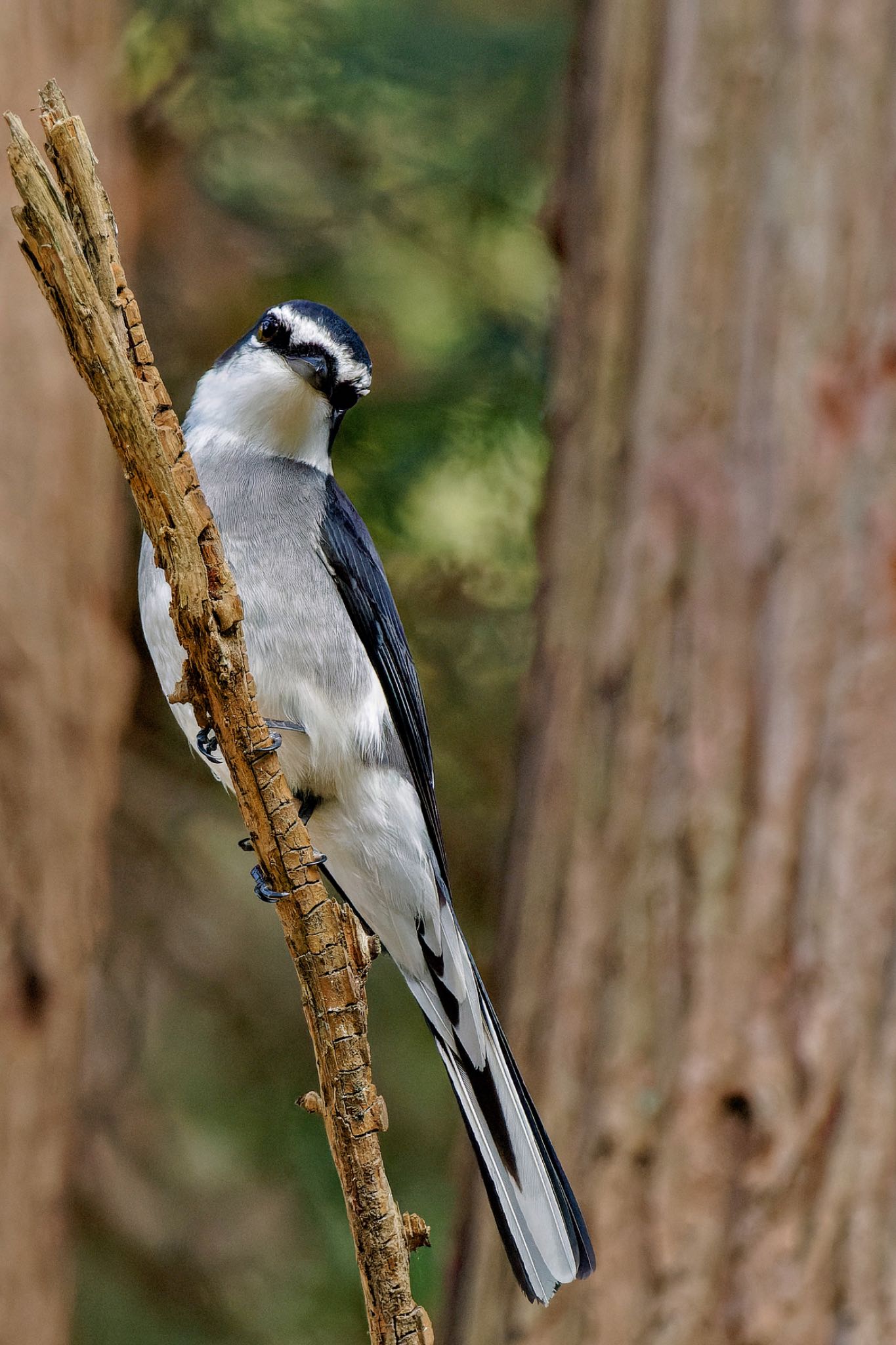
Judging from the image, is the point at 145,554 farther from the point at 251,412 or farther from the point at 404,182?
the point at 404,182

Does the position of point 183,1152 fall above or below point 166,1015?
below

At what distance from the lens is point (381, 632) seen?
2.72 metres

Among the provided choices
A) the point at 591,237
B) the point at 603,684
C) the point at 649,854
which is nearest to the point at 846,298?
the point at 591,237

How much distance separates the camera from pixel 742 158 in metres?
3.63

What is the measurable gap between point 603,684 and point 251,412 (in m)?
1.36

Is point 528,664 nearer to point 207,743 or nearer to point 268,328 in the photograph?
point 268,328

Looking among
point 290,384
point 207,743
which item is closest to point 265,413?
point 290,384

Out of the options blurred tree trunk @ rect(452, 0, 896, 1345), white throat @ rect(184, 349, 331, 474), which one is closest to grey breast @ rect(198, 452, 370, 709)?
white throat @ rect(184, 349, 331, 474)

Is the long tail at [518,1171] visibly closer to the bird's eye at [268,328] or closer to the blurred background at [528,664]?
the blurred background at [528,664]

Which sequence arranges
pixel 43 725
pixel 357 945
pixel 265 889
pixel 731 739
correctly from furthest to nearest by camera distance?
pixel 43 725 → pixel 731 739 → pixel 357 945 → pixel 265 889

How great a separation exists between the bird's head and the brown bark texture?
3.20 ft

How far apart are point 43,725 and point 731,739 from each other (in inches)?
80.1

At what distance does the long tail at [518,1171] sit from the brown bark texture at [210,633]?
1.40 ft

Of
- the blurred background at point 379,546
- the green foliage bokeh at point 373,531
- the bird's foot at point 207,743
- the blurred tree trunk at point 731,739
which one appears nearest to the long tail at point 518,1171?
the bird's foot at point 207,743
